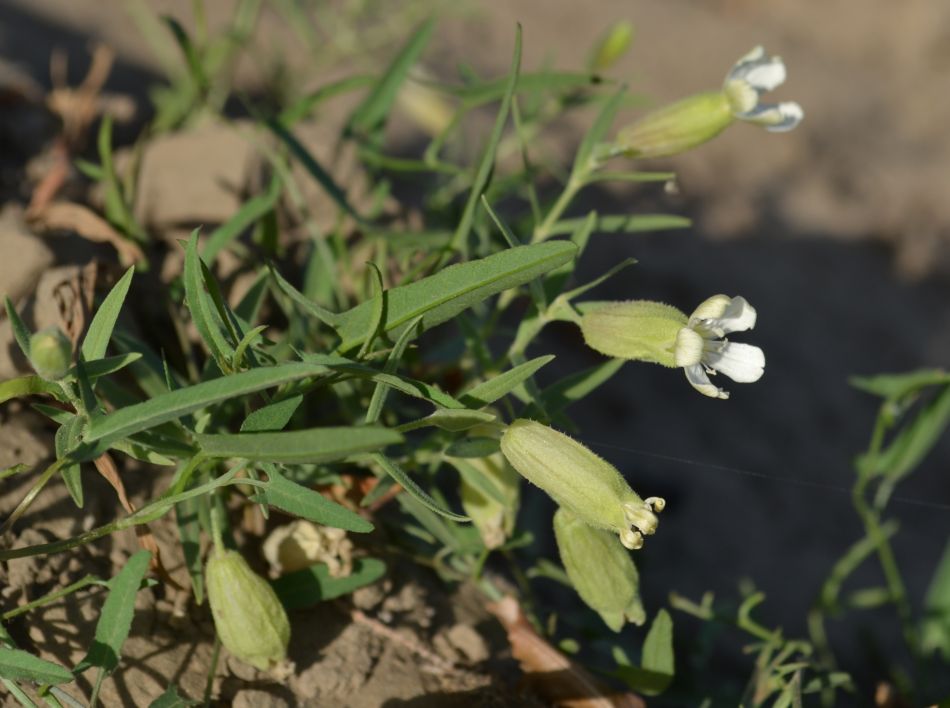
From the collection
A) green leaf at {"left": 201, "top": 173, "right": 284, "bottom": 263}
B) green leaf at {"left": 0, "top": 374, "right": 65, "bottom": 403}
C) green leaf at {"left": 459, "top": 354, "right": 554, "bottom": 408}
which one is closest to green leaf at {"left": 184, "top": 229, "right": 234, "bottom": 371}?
green leaf at {"left": 0, "top": 374, "right": 65, "bottom": 403}

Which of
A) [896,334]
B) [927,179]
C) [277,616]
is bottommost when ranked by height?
[896,334]

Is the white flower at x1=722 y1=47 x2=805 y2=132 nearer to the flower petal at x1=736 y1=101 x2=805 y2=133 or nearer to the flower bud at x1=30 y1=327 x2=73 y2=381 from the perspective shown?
the flower petal at x1=736 y1=101 x2=805 y2=133

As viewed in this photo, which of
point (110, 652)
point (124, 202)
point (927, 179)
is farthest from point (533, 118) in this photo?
point (927, 179)

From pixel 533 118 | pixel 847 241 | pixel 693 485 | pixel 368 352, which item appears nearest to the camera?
pixel 368 352

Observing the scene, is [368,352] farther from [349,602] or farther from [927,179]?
[927,179]

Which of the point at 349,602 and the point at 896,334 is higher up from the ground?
the point at 349,602

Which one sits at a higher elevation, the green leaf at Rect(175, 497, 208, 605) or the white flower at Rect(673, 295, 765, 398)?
the white flower at Rect(673, 295, 765, 398)

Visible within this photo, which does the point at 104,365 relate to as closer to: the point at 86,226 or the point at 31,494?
the point at 31,494
